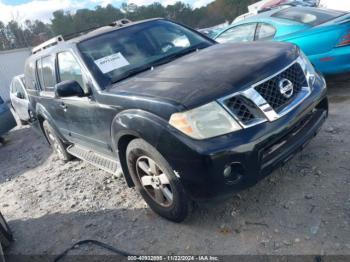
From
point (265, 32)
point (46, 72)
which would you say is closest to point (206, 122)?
point (46, 72)

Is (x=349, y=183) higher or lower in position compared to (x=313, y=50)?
lower

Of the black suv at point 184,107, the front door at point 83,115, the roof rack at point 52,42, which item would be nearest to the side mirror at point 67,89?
the black suv at point 184,107

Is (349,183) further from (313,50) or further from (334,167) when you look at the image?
(313,50)

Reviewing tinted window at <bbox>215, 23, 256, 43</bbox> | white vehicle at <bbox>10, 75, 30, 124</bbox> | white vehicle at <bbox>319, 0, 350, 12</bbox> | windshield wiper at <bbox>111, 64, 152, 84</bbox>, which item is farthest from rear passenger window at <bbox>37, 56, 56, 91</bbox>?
white vehicle at <bbox>319, 0, 350, 12</bbox>

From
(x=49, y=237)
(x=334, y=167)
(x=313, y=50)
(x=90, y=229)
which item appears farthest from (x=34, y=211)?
(x=313, y=50)

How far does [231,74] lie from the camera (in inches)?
112

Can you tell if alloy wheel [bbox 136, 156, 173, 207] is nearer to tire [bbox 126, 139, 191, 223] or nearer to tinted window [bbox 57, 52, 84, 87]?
tire [bbox 126, 139, 191, 223]

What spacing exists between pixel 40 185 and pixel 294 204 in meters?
3.70

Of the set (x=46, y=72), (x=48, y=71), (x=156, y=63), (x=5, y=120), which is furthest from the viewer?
(x=5, y=120)

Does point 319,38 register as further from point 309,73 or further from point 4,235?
point 4,235

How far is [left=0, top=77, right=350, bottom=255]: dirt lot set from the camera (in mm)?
2777

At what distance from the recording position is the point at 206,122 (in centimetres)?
261

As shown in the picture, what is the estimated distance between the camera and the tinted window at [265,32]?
5859 millimetres

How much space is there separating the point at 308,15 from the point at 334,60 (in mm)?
1143
